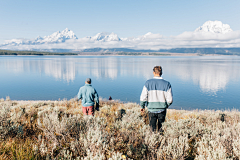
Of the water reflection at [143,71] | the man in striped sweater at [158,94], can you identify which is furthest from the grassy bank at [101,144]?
the water reflection at [143,71]

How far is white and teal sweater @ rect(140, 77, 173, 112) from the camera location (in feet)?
16.5

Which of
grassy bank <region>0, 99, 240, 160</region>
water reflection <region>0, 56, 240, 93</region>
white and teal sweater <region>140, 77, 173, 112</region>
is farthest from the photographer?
water reflection <region>0, 56, 240, 93</region>

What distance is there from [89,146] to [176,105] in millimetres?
21807

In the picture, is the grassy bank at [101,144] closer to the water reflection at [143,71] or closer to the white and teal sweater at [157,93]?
the white and teal sweater at [157,93]

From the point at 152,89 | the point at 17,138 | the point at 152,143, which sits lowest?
the point at 17,138

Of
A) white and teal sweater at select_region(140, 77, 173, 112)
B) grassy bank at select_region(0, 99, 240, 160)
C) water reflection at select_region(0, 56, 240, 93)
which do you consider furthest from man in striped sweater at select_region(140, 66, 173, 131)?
water reflection at select_region(0, 56, 240, 93)

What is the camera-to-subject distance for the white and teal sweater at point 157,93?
5.03 meters

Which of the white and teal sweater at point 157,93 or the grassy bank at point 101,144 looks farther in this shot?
the white and teal sweater at point 157,93

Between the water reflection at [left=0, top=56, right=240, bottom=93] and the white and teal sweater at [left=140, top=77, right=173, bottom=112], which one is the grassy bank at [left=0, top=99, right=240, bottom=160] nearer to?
the white and teal sweater at [left=140, top=77, right=173, bottom=112]

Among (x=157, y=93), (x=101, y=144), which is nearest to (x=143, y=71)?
(x=157, y=93)

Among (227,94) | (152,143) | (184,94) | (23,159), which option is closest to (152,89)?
(152,143)

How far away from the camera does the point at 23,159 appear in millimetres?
3275

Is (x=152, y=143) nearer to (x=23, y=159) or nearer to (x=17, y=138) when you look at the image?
(x=23, y=159)

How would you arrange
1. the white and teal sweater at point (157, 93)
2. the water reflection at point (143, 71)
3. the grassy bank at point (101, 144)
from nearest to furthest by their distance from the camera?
A: the grassy bank at point (101, 144) → the white and teal sweater at point (157, 93) → the water reflection at point (143, 71)
